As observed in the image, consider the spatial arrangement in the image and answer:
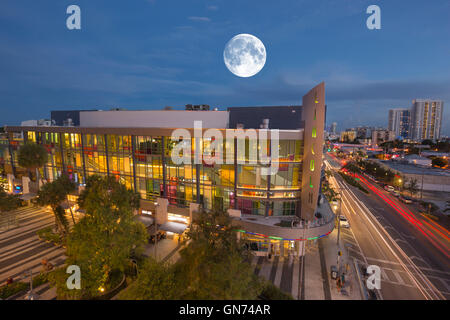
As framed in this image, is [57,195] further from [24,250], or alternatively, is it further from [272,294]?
[272,294]

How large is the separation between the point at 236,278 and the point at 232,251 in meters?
4.78

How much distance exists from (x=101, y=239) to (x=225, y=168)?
1747 cm

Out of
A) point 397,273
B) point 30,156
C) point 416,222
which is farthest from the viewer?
point 416,222

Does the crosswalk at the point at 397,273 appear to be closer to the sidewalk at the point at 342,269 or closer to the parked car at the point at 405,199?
the sidewalk at the point at 342,269

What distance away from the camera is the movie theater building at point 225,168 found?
29.5 metres

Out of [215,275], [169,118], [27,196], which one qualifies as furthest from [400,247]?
[27,196]

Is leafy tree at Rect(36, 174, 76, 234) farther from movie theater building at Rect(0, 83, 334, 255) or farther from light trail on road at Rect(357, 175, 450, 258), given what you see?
light trail on road at Rect(357, 175, 450, 258)

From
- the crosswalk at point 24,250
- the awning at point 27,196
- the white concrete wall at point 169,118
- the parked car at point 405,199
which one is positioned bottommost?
the crosswalk at point 24,250

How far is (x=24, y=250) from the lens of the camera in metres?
30.8

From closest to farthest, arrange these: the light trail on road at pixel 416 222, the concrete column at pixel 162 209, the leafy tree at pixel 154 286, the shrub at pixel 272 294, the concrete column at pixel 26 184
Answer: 1. the leafy tree at pixel 154 286
2. the shrub at pixel 272 294
3. the light trail on road at pixel 416 222
4. the concrete column at pixel 162 209
5. the concrete column at pixel 26 184

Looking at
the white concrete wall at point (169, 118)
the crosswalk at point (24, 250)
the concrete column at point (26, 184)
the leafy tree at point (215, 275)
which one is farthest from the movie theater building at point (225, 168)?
the crosswalk at point (24, 250)

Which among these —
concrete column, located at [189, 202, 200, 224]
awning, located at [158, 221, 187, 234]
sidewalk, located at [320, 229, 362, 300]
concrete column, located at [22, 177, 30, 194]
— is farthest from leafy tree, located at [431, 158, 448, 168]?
concrete column, located at [22, 177, 30, 194]

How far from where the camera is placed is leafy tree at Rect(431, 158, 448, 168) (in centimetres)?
9345

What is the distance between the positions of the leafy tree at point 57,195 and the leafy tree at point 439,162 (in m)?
128
